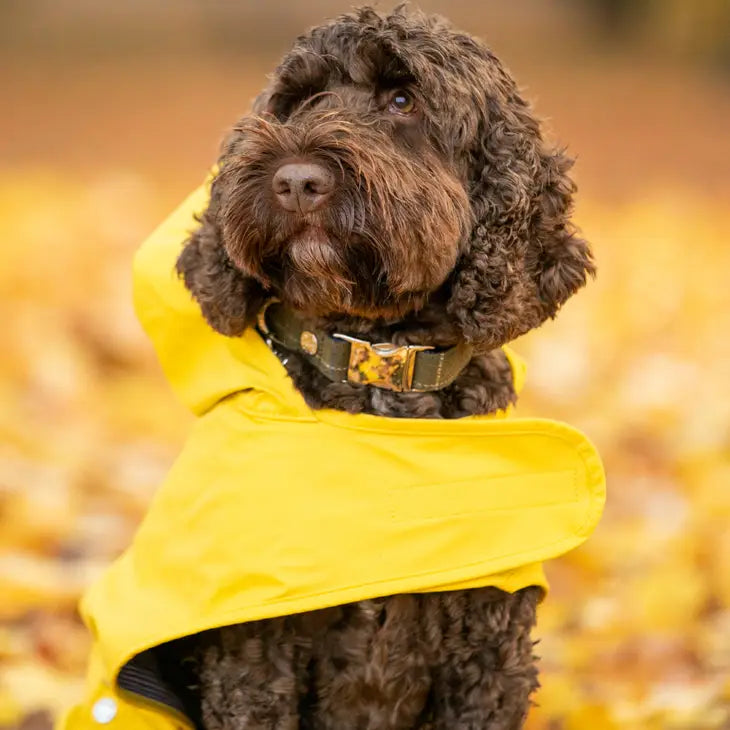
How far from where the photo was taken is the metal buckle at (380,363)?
9.22ft

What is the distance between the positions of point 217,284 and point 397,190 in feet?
1.65

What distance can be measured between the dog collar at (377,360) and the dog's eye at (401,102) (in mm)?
504

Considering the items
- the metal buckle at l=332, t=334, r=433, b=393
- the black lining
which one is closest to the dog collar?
the metal buckle at l=332, t=334, r=433, b=393

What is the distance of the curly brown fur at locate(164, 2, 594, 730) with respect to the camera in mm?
2648

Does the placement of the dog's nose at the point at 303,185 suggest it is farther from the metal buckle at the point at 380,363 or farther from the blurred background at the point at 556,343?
the blurred background at the point at 556,343

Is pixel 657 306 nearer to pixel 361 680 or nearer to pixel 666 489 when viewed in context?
pixel 666 489

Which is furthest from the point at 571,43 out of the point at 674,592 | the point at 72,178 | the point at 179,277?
the point at 179,277

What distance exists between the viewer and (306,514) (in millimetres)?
2715

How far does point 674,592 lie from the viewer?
418 cm

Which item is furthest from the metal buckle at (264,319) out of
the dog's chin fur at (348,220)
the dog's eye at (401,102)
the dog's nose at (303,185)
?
the dog's eye at (401,102)

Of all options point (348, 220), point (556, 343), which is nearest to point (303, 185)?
point (348, 220)

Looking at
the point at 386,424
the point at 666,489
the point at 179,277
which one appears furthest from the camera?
the point at 666,489

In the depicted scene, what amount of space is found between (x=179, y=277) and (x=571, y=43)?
12969 mm

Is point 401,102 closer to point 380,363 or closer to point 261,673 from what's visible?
point 380,363
